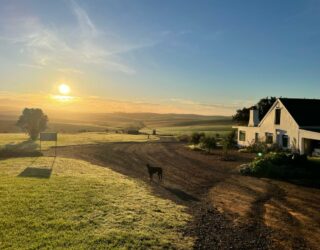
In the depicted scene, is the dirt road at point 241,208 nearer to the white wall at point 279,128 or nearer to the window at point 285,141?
the white wall at point 279,128

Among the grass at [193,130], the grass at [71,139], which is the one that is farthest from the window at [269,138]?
the grass at [193,130]

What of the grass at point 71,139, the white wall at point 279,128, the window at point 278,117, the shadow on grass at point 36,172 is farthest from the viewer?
the grass at point 71,139

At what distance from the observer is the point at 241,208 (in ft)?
56.3

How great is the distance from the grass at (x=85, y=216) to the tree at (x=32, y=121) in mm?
45266

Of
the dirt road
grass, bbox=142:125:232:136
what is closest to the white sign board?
the dirt road

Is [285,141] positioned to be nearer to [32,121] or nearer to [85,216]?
[85,216]

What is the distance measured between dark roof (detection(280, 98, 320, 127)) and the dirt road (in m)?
16.8

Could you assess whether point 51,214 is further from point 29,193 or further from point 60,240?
point 29,193

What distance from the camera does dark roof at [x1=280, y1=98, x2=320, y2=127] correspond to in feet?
140

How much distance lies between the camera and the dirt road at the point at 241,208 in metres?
12.5

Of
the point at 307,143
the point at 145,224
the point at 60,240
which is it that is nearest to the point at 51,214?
the point at 60,240

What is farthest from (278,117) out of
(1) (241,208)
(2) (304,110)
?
(1) (241,208)

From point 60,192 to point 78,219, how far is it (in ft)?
16.1

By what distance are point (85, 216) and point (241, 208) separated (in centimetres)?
770
